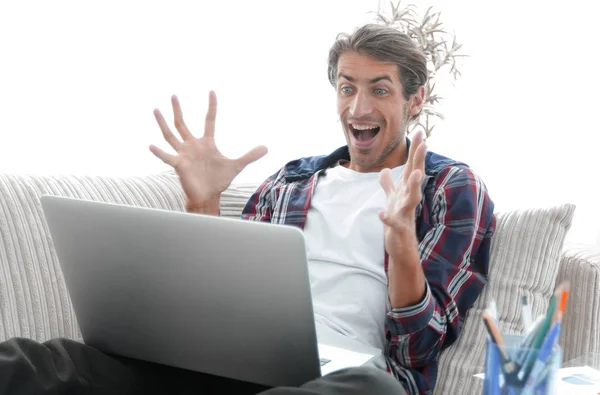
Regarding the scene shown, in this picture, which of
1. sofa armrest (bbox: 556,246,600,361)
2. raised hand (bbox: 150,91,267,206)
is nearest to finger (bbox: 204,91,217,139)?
raised hand (bbox: 150,91,267,206)

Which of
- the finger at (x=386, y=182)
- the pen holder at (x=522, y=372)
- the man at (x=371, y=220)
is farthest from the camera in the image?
the finger at (x=386, y=182)

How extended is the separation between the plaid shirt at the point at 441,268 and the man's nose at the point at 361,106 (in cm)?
20

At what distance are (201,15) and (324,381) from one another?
2.38 meters

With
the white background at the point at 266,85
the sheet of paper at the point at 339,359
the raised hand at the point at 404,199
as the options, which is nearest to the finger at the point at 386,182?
the raised hand at the point at 404,199

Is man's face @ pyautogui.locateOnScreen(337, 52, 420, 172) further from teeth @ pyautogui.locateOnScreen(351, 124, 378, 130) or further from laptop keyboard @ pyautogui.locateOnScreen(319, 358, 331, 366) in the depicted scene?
laptop keyboard @ pyautogui.locateOnScreen(319, 358, 331, 366)

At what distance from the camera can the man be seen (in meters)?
1.33

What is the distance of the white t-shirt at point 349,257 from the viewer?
5.32ft

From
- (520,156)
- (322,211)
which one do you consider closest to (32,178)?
(322,211)

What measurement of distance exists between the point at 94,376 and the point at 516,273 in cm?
90

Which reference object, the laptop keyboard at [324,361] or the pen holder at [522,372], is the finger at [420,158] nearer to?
the laptop keyboard at [324,361]

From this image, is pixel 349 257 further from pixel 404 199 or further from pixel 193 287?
pixel 193 287

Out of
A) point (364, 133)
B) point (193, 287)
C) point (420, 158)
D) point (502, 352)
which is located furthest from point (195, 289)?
point (364, 133)

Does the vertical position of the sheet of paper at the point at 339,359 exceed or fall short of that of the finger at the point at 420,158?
it falls short

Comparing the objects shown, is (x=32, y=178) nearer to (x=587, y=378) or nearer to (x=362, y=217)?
(x=362, y=217)
